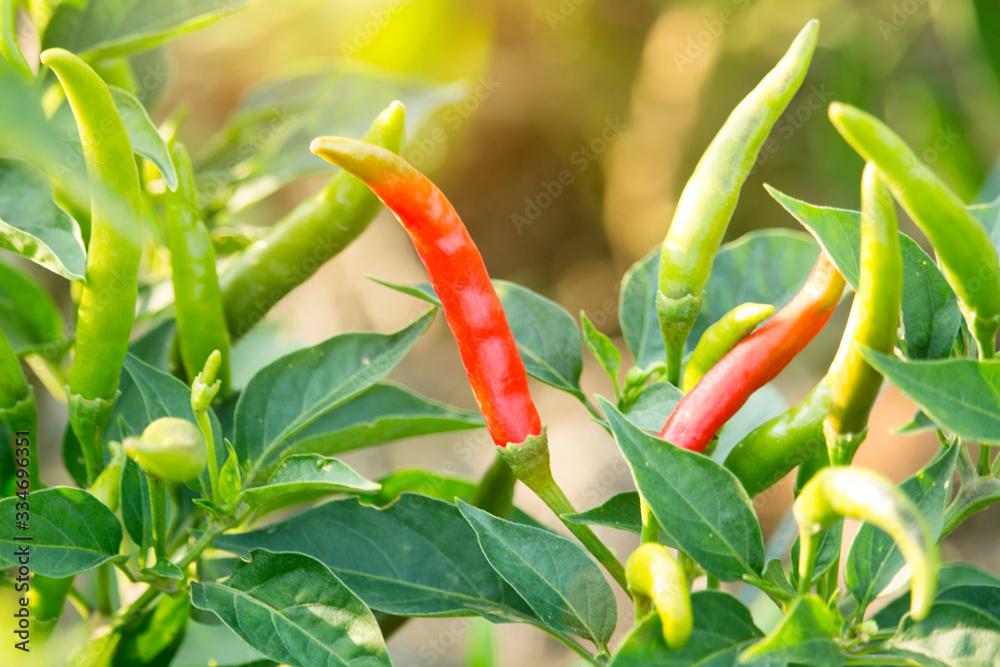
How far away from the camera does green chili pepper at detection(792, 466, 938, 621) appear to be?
365mm

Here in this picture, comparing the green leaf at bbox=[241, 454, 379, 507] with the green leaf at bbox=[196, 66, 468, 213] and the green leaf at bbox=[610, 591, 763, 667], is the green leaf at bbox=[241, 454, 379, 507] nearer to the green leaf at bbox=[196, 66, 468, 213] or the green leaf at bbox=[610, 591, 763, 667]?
the green leaf at bbox=[610, 591, 763, 667]

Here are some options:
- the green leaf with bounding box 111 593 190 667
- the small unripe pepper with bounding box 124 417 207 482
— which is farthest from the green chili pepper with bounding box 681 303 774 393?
the green leaf with bounding box 111 593 190 667

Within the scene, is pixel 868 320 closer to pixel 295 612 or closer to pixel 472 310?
pixel 472 310

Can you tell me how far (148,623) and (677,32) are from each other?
272 centimetres

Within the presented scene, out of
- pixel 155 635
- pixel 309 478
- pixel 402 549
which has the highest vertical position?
pixel 309 478

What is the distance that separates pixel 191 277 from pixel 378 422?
0.67ft

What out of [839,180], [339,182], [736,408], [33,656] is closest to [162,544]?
[33,656]

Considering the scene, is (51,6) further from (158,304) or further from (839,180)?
(839,180)

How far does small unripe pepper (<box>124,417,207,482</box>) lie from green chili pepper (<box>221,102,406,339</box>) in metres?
0.30

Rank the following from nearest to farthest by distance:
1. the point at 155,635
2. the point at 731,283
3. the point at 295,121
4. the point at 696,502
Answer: the point at 696,502
the point at 155,635
the point at 731,283
the point at 295,121

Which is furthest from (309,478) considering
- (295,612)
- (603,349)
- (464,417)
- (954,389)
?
(954,389)

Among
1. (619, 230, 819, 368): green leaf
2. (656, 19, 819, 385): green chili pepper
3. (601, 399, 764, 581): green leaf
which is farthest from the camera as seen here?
(619, 230, 819, 368): green leaf

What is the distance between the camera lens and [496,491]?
2.54 feet

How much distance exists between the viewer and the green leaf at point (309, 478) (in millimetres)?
551
